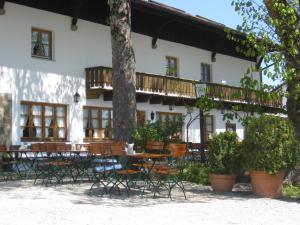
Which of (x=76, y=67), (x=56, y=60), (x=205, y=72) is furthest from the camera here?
(x=205, y=72)

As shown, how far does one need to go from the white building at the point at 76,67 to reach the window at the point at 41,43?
34 mm

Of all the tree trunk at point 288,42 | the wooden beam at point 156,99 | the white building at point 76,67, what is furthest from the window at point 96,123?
the tree trunk at point 288,42

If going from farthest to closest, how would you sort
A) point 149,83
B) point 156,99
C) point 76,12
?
1. point 156,99
2. point 149,83
3. point 76,12

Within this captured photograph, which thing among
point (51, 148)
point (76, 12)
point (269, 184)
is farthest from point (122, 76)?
point (76, 12)

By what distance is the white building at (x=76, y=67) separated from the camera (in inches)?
659

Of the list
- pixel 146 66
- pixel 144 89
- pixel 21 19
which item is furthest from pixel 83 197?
pixel 146 66

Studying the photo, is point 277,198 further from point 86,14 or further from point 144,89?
point 86,14

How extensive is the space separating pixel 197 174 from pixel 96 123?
25.5 feet

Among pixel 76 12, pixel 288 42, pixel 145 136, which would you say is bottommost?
pixel 145 136

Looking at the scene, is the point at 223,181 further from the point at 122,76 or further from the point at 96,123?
the point at 96,123

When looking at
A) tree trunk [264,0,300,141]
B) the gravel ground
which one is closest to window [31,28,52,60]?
the gravel ground

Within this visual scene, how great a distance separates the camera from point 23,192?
975cm

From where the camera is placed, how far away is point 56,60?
18.0m

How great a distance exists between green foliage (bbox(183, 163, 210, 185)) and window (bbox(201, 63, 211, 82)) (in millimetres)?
12539
